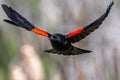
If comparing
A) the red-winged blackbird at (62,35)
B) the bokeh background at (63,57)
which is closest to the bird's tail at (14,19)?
the red-winged blackbird at (62,35)

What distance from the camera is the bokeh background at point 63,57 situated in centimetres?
242

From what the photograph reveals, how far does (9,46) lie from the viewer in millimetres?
3016

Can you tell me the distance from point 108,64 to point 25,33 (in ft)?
2.62

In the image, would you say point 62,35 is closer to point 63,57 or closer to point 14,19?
point 14,19

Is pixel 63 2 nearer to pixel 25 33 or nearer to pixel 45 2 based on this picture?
pixel 45 2

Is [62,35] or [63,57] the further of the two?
[63,57]

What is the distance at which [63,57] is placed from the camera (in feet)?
9.00

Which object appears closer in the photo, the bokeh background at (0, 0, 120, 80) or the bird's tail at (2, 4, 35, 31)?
the bird's tail at (2, 4, 35, 31)

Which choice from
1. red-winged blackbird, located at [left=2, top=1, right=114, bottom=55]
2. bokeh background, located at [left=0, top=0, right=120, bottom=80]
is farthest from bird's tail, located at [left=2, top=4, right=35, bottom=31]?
bokeh background, located at [left=0, top=0, right=120, bottom=80]

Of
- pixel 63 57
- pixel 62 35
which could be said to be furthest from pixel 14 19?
pixel 63 57

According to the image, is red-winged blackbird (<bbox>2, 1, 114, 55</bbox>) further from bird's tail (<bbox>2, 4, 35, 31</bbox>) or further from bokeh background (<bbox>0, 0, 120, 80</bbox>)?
bokeh background (<bbox>0, 0, 120, 80</bbox>)

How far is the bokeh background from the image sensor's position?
95.4 inches

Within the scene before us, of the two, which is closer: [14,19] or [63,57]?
[14,19]

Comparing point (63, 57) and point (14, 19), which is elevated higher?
point (63, 57)
